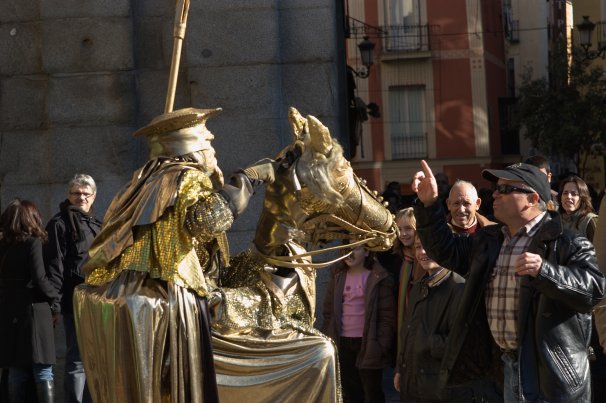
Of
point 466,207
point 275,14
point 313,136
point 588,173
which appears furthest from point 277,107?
point 588,173

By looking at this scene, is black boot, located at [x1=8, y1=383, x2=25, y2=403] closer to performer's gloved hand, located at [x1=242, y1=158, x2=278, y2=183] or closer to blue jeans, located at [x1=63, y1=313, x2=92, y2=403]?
blue jeans, located at [x1=63, y1=313, x2=92, y2=403]

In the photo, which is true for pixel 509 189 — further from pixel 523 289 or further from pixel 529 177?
pixel 523 289

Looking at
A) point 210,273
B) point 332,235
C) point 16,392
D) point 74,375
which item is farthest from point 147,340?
point 16,392

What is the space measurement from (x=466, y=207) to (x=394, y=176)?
108 feet

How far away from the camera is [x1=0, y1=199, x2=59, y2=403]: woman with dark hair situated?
10.3 m

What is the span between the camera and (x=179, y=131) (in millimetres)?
7234

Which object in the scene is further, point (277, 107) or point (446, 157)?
point (446, 157)

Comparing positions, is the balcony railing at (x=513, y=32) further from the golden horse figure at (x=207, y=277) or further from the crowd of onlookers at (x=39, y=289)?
the golden horse figure at (x=207, y=277)

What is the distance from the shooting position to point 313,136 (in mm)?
7488

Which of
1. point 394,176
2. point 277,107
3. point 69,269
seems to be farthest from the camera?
point 394,176

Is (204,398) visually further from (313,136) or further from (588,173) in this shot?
(588,173)

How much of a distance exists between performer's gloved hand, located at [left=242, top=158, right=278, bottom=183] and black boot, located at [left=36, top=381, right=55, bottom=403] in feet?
11.8

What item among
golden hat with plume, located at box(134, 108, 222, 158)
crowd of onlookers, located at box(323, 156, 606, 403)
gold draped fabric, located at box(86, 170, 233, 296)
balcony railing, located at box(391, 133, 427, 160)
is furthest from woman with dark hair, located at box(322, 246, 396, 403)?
balcony railing, located at box(391, 133, 427, 160)

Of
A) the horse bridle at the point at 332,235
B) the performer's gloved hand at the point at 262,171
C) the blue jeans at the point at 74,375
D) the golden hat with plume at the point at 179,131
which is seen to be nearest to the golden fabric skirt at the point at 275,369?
the horse bridle at the point at 332,235
